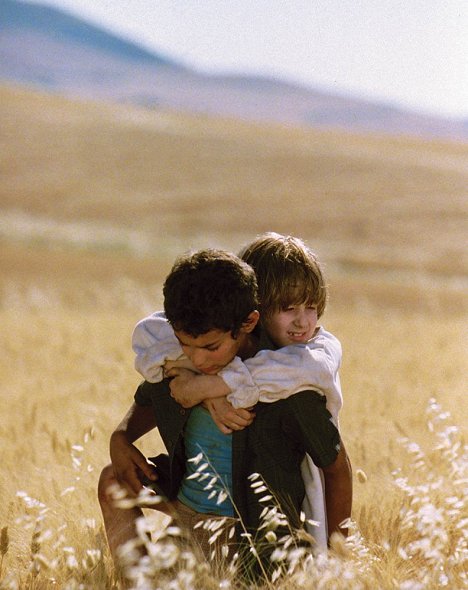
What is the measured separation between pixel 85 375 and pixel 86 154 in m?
34.4

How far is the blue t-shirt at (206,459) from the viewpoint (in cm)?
252

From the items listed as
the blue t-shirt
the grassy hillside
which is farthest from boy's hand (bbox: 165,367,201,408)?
the grassy hillside

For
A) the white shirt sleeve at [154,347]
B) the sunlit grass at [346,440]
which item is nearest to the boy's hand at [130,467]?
the sunlit grass at [346,440]

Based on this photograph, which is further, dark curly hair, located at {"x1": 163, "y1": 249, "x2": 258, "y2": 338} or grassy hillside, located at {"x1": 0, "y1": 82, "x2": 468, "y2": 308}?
grassy hillside, located at {"x1": 0, "y1": 82, "x2": 468, "y2": 308}

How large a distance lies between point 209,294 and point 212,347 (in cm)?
16

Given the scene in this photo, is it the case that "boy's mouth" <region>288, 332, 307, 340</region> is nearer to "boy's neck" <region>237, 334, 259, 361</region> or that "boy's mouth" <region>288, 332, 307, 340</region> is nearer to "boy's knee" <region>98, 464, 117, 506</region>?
"boy's neck" <region>237, 334, 259, 361</region>

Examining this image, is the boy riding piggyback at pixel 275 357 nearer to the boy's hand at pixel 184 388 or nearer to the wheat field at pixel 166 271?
the boy's hand at pixel 184 388

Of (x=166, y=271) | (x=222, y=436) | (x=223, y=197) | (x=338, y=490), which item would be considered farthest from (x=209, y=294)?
(x=223, y=197)

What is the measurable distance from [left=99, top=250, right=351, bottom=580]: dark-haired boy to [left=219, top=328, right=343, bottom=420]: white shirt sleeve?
36mm

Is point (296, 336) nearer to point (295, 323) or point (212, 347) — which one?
point (295, 323)

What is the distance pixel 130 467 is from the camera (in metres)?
2.64

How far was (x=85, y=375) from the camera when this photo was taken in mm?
5324

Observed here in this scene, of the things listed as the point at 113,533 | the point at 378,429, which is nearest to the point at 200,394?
the point at 113,533

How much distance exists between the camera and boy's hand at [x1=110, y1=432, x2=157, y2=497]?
8.61 ft
